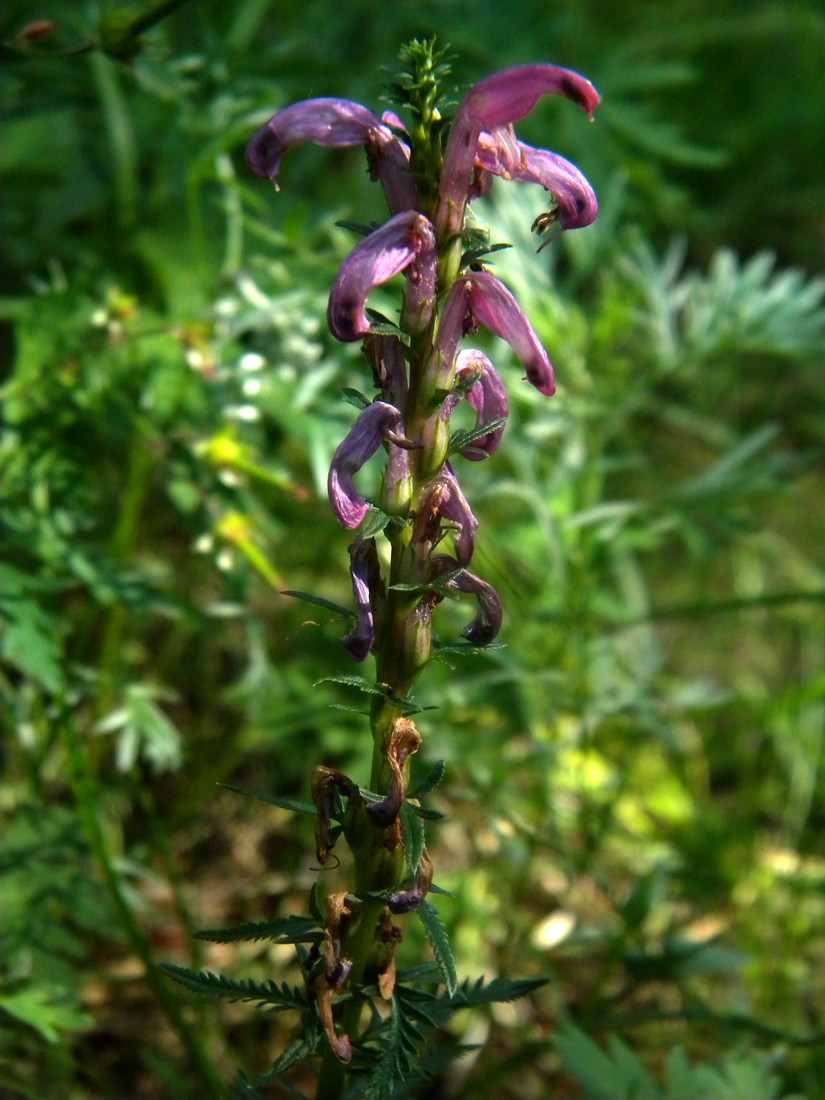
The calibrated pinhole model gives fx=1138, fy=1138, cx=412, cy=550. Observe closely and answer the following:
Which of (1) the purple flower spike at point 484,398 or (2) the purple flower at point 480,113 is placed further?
(1) the purple flower spike at point 484,398

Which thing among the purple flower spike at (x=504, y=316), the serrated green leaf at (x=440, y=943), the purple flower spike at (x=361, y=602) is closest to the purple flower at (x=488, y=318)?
the purple flower spike at (x=504, y=316)

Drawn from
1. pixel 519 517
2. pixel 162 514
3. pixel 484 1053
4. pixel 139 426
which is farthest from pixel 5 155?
pixel 484 1053

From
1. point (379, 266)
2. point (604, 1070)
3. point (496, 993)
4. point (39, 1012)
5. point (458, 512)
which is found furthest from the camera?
point (604, 1070)

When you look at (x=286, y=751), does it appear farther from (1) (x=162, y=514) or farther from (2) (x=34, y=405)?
(2) (x=34, y=405)

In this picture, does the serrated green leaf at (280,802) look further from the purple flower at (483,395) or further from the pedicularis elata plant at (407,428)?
the purple flower at (483,395)

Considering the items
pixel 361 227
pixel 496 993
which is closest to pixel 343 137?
pixel 361 227

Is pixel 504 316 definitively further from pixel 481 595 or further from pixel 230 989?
pixel 230 989

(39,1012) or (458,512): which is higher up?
(458,512)
